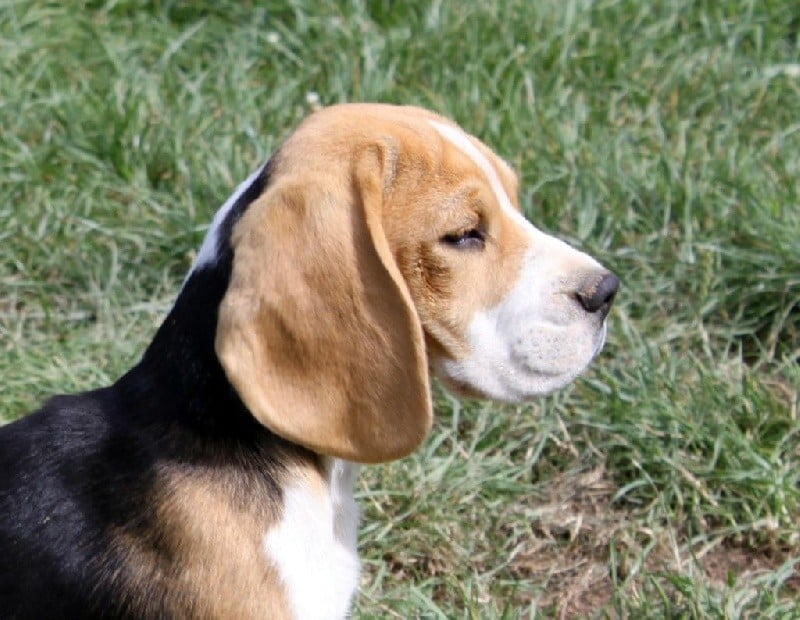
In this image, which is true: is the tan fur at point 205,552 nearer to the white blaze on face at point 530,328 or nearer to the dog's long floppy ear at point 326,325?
the dog's long floppy ear at point 326,325

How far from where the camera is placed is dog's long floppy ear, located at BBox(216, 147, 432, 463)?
314 centimetres

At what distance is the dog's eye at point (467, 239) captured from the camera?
140 inches

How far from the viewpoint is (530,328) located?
12.0 ft

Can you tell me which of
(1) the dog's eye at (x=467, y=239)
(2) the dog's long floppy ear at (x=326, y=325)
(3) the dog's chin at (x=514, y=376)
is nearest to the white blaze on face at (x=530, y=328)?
(3) the dog's chin at (x=514, y=376)

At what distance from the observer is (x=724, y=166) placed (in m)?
6.04

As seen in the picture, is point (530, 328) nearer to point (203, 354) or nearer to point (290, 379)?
point (290, 379)

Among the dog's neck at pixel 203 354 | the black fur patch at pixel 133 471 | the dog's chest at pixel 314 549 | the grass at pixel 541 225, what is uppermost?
the dog's neck at pixel 203 354

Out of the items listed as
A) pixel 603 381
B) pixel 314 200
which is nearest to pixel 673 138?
pixel 603 381

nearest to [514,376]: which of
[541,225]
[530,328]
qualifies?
[530,328]

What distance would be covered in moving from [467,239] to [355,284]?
1.52ft

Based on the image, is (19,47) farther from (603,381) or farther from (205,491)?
(205,491)

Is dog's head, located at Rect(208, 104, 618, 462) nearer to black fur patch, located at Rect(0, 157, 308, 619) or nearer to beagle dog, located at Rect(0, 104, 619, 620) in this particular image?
beagle dog, located at Rect(0, 104, 619, 620)

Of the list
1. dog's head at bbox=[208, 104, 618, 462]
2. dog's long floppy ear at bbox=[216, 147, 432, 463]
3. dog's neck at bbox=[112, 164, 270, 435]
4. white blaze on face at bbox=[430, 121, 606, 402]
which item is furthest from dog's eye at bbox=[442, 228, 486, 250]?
dog's neck at bbox=[112, 164, 270, 435]

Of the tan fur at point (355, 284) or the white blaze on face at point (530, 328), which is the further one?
the white blaze on face at point (530, 328)
